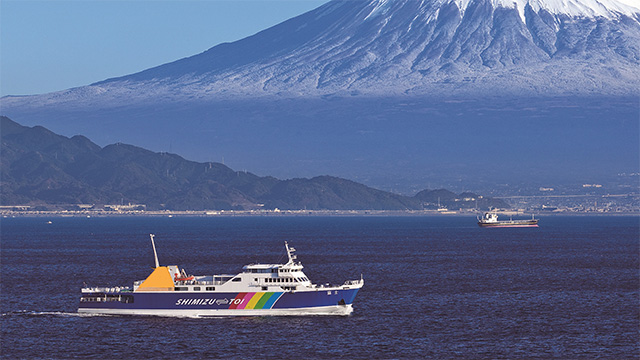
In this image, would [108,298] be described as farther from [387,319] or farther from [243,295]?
[387,319]

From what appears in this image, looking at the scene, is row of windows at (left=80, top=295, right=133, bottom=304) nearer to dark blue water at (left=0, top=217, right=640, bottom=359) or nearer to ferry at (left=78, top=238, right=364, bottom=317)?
ferry at (left=78, top=238, right=364, bottom=317)

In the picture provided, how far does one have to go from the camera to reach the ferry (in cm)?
8375

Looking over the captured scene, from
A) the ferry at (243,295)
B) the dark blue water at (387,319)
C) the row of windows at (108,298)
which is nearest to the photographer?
the dark blue water at (387,319)

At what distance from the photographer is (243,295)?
3317 inches

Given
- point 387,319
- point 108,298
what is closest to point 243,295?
point 108,298

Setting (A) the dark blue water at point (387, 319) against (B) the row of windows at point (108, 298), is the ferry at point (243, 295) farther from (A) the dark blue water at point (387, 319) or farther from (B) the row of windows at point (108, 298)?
(A) the dark blue water at point (387, 319)

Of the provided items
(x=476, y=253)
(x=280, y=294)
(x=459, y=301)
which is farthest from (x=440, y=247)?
(x=280, y=294)

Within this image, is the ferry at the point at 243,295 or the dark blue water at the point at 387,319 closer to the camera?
the dark blue water at the point at 387,319

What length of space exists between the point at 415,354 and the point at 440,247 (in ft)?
413

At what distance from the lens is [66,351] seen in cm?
7219

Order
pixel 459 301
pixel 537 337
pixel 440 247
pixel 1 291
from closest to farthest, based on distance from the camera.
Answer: pixel 537 337 < pixel 459 301 < pixel 1 291 < pixel 440 247

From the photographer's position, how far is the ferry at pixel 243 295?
83.8 m

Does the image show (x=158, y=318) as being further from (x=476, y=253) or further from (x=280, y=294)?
(x=476, y=253)

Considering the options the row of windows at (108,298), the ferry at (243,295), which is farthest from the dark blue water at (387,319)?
the row of windows at (108,298)
